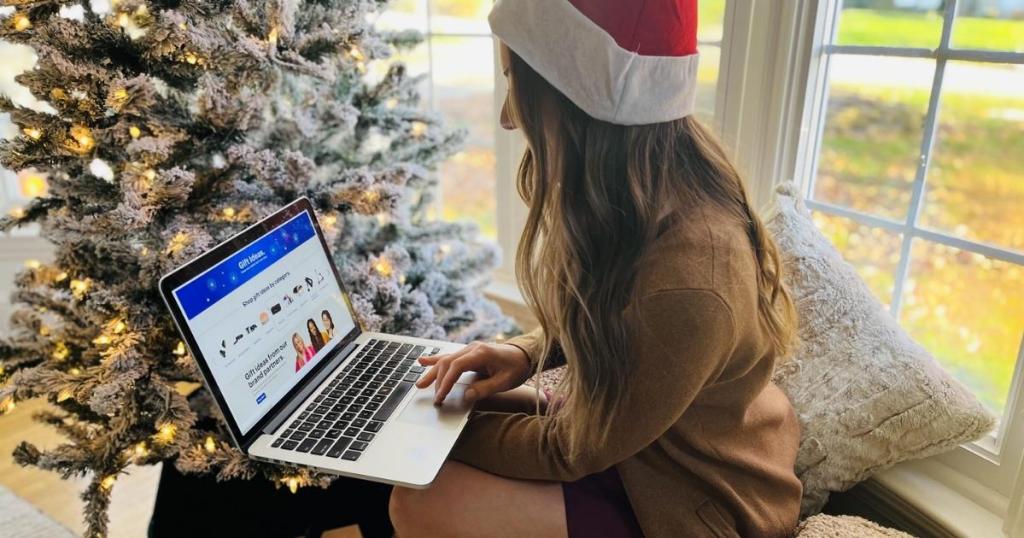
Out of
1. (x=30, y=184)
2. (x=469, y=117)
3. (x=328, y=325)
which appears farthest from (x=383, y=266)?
(x=30, y=184)

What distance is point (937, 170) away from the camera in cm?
128

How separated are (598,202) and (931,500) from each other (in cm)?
73

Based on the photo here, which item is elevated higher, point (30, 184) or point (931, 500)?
point (30, 184)

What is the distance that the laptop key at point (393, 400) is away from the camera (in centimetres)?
103

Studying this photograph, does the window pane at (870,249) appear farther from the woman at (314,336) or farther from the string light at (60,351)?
the string light at (60,351)

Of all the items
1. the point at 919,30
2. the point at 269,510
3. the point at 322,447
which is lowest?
the point at 269,510

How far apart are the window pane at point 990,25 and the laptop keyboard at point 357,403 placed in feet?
3.43

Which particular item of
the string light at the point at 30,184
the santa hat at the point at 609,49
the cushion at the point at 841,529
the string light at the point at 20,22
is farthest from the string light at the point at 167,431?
the string light at the point at 30,184

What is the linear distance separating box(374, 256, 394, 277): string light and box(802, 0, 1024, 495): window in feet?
3.03

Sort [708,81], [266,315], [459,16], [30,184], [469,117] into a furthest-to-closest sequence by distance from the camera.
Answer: [30,184], [469,117], [459,16], [708,81], [266,315]

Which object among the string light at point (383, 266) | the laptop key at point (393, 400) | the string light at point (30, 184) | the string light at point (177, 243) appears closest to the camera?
the laptop key at point (393, 400)

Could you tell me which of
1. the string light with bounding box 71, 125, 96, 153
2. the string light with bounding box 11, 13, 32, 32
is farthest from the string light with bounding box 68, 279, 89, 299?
the string light with bounding box 11, 13, 32, 32

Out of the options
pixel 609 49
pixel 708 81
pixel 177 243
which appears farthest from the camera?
pixel 708 81

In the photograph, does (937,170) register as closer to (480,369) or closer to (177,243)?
(480,369)
